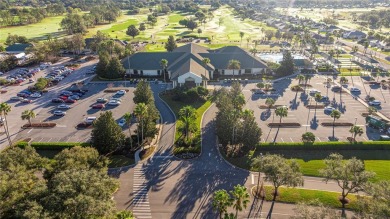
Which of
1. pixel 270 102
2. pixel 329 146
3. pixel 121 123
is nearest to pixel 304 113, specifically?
pixel 270 102

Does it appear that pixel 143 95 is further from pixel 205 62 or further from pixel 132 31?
pixel 132 31

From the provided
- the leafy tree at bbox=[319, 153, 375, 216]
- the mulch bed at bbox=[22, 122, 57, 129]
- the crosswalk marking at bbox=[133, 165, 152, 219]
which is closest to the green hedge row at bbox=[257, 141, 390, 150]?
the leafy tree at bbox=[319, 153, 375, 216]

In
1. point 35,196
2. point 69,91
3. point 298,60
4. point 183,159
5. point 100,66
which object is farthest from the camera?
point 298,60

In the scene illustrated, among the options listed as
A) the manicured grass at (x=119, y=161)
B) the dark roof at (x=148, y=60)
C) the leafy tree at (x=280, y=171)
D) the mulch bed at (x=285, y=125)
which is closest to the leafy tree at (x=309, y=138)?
the mulch bed at (x=285, y=125)

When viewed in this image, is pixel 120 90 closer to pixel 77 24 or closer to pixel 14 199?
pixel 14 199

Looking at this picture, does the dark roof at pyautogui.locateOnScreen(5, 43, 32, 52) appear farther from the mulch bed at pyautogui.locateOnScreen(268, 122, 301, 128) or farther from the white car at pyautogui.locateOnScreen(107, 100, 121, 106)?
the mulch bed at pyautogui.locateOnScreen(268, 122, 301, 128)

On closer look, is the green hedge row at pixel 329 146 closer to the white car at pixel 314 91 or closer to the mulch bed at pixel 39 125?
the white car at pixel 314 91

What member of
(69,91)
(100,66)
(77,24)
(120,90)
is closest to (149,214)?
(120,90)
